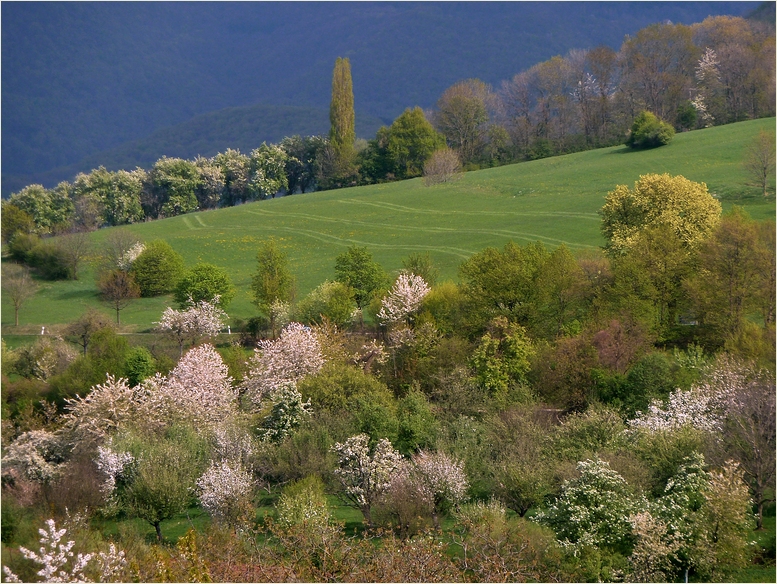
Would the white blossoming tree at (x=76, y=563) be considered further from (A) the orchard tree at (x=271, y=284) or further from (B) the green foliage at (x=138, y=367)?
(A) the orchard tree at (x=271, y=284)

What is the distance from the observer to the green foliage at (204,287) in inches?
2430

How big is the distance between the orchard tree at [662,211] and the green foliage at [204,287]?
26.5 m

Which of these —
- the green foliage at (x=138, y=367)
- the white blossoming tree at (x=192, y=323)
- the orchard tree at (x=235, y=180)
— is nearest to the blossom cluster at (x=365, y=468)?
the green foliage at (x=138, y=367)

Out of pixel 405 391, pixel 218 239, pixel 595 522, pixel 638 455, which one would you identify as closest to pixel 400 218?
pixel 218 239

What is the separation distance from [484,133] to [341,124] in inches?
728

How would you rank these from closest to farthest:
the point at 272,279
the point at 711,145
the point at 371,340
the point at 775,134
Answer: the point at 371,340 < the point at 272,279 < the point at 775,134 < the point at 711,145

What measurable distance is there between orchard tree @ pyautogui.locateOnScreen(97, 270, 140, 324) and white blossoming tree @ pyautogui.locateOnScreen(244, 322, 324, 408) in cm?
2141

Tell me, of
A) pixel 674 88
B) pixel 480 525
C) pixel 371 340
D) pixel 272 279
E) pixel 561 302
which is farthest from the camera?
pixel 674 88

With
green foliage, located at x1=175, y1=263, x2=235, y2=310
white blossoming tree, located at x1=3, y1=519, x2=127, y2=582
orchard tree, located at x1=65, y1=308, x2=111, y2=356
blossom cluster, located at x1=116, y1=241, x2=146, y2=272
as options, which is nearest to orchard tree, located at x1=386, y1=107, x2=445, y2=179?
blossom cluster, located at x1=116, y1=241, x2=146, y2=272

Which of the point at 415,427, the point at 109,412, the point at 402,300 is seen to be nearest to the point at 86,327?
the point at 109,412

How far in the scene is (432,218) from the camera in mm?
79750

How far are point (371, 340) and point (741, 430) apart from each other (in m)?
26.2

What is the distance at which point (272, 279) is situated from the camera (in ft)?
199

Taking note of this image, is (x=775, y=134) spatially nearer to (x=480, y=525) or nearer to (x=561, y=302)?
(x=561, y=302)
